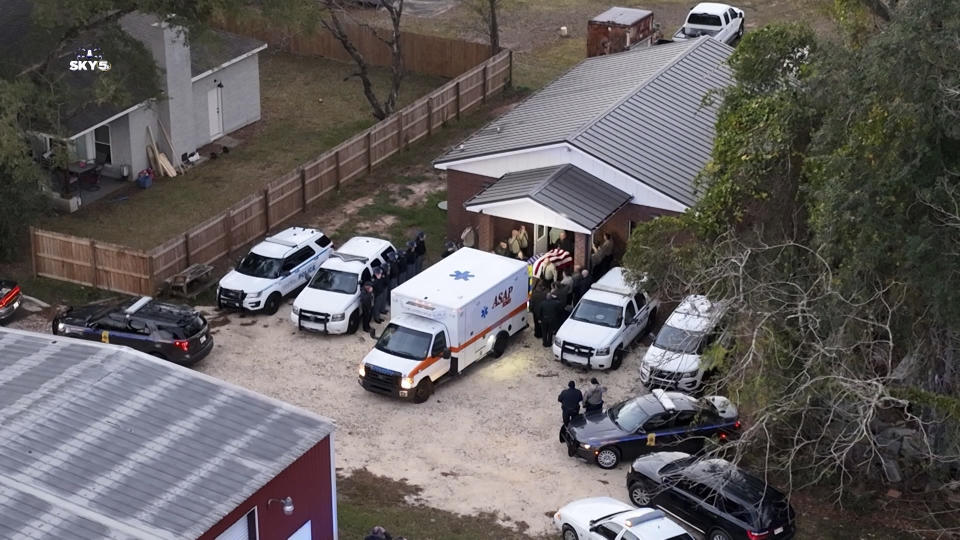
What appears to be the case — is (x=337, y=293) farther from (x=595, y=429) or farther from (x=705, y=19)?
(x=705, y=19)

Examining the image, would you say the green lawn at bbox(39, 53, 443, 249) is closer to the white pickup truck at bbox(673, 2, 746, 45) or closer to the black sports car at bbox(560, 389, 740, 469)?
the white pickup truck at bbox(673, 2, 746, 45)

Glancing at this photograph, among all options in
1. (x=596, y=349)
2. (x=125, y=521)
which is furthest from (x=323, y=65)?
(x=125, y=521)

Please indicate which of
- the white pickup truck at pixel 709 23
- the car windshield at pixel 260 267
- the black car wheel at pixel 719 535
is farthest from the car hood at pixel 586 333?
the white pickup truck at pixel 709 23

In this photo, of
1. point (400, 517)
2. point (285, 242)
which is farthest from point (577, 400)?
point (285, 242)

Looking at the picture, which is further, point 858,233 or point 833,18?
point 833,18

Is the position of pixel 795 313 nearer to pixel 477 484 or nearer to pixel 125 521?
pixel 477 484

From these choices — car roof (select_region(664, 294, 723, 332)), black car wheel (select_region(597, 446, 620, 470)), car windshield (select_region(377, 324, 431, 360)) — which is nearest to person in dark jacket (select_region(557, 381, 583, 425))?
black car wheel (select_region(597, 446, 620, 470))
